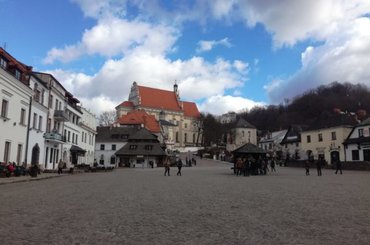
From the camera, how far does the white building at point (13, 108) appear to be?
30.6 m

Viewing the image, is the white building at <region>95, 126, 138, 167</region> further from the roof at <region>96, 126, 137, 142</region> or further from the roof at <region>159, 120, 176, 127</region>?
the roof at <region>159, 120, 176, 127</region>

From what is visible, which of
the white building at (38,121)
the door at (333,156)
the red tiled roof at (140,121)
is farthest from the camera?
the red tiled roof at (140,121)

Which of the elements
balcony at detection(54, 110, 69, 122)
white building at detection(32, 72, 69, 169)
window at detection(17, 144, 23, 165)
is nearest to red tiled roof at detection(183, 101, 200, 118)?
white building at detection(32, 72, 69, 169)

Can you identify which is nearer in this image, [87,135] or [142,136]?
[87,135]

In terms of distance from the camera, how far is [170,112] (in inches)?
5502

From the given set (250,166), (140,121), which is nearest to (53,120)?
(250,166)

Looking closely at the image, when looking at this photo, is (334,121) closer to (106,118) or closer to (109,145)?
(109,145)

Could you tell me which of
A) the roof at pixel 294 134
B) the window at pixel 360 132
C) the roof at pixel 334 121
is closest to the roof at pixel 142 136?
the roof at pixel 294 134

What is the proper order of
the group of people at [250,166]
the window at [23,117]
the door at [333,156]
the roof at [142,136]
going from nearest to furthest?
the window at [23,117] → the group of people at [250,166] → the door at [333,156] → the roof at [142,136]

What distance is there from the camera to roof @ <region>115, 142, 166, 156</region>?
7875 centimetres

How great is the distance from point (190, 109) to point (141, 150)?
232ft

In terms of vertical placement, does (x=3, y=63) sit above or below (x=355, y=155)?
above

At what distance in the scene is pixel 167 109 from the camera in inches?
5458

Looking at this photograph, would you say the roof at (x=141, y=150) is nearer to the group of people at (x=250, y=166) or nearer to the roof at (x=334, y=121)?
the roof at (x=334, y=121)
